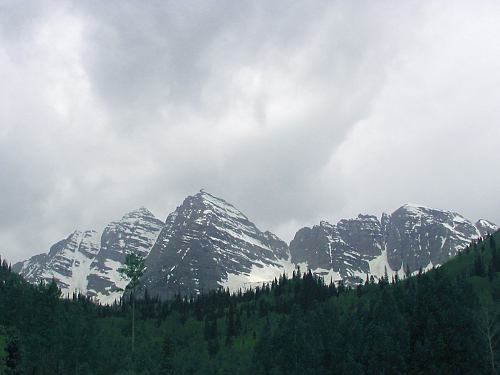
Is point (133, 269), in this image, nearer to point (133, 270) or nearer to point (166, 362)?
point (133, 270)

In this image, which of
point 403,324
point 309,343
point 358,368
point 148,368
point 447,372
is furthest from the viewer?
point 309,343

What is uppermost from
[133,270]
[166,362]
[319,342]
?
[133,270]

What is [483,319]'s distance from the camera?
8444 centimetres

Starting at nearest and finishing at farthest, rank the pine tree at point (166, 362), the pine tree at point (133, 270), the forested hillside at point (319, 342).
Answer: the forested hillside at point (319, 342), the pine tree at point (133, 270), the pine tree at point (166, 362)

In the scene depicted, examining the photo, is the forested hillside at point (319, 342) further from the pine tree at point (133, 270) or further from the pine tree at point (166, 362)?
the pine tree at point (133, 270)

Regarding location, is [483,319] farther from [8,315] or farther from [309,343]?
[8,315]

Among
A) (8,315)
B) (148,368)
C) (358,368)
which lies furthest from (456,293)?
(8,315)

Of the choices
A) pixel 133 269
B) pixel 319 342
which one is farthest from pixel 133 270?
pixel 319 342

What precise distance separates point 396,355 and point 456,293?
1234cm

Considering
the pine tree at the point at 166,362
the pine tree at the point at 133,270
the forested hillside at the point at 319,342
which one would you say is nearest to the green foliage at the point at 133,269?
the pine tree at the point at 133,270

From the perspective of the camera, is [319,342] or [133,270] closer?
[133,270]

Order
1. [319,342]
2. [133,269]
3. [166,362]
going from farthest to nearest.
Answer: [166,362] → [319,342] → [133,269]

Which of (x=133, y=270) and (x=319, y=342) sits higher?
(x=133, y=270)

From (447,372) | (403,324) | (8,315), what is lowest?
(447,372)
